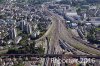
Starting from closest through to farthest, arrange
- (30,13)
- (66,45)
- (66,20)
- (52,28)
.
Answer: (66,45), (52,28), (66,20), (30,13)

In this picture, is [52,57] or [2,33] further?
[2,33]

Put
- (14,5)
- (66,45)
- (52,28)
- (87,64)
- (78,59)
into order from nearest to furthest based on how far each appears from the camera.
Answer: (87,64) < (78,59) < (66,45) < (52,28) < (14,5)

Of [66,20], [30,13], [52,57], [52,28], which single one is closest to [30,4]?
[30,13]

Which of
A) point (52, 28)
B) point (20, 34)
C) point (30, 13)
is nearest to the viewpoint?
point (20, 34)

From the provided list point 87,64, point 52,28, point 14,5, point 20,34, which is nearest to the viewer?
point 87,64

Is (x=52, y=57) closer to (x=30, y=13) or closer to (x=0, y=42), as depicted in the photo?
(x=0, y=42)

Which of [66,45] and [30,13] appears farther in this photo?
[30,13]

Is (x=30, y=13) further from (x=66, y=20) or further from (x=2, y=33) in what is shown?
(x=2, y=33)

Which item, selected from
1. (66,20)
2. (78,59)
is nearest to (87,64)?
(78,59)
